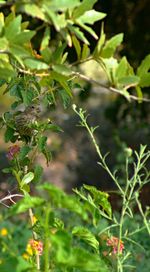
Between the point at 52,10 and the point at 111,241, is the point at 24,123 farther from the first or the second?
the point at 52,10

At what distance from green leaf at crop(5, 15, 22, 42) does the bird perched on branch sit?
83cm

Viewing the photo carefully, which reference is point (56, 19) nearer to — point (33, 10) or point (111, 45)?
point (33, 10)

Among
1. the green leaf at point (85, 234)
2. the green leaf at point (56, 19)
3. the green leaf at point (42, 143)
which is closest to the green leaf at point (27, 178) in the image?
the green leaf at point (42, 143)

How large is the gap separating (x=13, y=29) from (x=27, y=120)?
84 centimetres

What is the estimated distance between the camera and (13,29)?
4.81 ft

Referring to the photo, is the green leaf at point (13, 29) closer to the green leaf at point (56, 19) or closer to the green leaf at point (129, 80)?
the green leaf at point (56, 19)

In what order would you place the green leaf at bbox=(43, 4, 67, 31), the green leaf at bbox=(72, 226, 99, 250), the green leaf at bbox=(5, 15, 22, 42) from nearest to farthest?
the green leaf at bbox=(43, 4, 67, 31), the green leaf at bbox=(5, 15, 22, 42), the green leaf at bbox=(72, 226, 99, 250)

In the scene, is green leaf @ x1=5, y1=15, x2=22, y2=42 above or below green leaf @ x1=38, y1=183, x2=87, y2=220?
A: above

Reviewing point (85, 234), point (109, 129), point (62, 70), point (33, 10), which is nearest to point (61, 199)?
point (62, 70)

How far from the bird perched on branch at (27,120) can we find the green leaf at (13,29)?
0.83 metres

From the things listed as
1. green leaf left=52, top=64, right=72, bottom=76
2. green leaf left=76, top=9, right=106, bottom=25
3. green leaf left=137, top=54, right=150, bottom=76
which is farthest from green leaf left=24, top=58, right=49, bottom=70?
green leaf left=137, top=54, right=150, bottom=76

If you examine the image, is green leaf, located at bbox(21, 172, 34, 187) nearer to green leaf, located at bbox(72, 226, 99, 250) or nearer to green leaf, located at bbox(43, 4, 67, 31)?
green leaf, located at bbox(72, 226, 99, 250)

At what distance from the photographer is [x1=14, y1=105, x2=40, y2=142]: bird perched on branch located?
2.29 metres

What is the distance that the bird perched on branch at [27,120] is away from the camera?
229 centimetres
